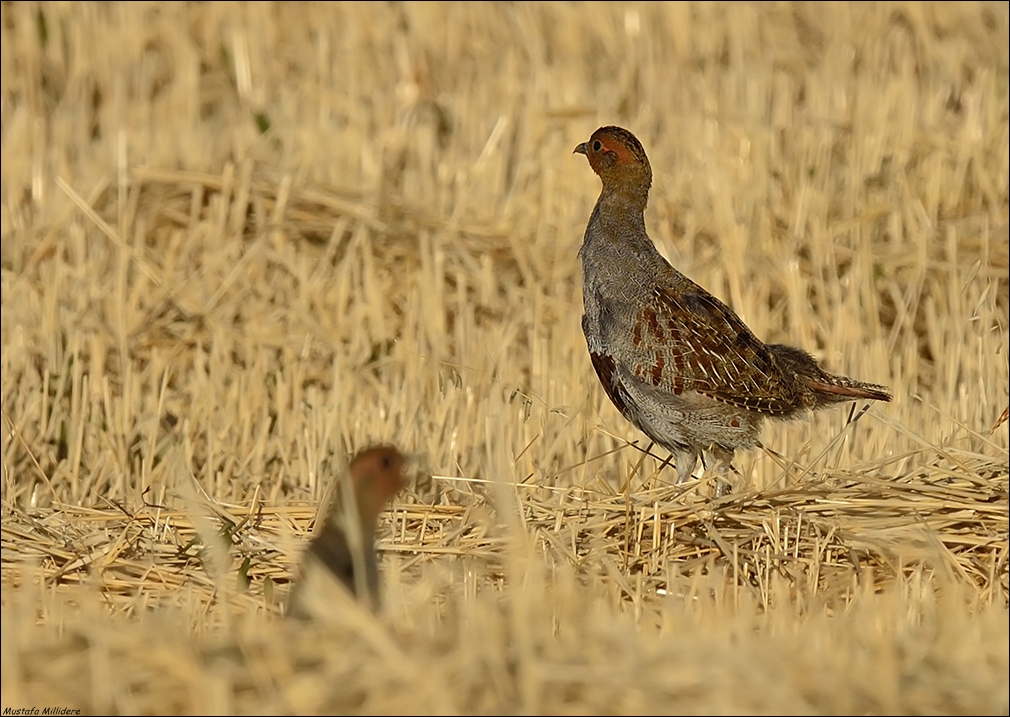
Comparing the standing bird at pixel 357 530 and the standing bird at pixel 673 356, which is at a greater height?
the standing bird at pixel 673 356

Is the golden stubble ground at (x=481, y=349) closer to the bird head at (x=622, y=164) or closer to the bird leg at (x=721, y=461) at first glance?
the bird leg at (x=721, y=461)

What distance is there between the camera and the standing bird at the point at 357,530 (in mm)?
4004

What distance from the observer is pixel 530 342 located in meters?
7.46

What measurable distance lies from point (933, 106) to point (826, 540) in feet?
16.8

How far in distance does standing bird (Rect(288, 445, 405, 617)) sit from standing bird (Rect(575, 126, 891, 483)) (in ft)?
4.52

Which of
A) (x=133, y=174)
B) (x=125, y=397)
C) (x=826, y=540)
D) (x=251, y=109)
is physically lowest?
(x=826, y=540)

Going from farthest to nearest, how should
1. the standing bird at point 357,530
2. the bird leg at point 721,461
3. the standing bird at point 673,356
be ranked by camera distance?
the bird leg at point 721,461 < the standing bird at point 673,356 < the standing bird at point 357,530

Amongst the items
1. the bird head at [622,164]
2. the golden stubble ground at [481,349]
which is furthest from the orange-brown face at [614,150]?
the golden stubble ground at [481,349]

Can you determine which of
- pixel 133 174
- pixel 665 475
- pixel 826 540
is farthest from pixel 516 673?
pixel 133 174

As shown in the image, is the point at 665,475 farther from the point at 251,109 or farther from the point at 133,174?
the point at 251,109

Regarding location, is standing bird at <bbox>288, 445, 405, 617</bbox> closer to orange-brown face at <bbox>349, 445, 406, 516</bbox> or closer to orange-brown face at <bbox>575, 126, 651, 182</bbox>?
orange-brown face at <bbox>349, 445, 406, 516</bbox>

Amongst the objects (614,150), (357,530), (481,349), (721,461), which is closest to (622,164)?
(614,150)

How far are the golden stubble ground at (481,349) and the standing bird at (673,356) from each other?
7.3 inches

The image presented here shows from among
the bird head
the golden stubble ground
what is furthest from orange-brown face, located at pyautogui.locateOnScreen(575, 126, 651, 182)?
the golden stubble ground
